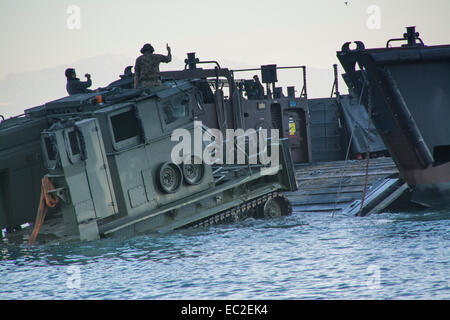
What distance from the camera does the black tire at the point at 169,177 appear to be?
39.5 feet

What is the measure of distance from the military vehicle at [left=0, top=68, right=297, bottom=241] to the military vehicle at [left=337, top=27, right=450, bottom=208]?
2859 millimetres

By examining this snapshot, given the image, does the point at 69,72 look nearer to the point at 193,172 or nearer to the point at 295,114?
the point at 193,172

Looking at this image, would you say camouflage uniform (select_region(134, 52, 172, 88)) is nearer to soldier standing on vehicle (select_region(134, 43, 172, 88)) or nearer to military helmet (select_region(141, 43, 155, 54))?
soldier standing on vehicle (select_region(134, 43, 172, 88))

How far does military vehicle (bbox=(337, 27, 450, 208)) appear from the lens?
1254 cm

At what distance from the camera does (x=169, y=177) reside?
12.3m

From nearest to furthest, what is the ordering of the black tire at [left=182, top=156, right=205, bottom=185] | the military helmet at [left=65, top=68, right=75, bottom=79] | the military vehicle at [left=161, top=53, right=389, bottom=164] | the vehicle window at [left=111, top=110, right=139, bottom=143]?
the vehicle window at [left=111, top=110, right=139, bottom=143] → the black tire at [left=182, top=156, right=205, bottom=185] → the military helmet at [left=65, top=68, right=75, bottom=79] → the military vehicle at [left=161, top=53, right=389, bottom=164]

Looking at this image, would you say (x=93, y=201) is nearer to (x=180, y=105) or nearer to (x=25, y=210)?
(x=25, y=210)

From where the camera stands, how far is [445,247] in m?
9.53

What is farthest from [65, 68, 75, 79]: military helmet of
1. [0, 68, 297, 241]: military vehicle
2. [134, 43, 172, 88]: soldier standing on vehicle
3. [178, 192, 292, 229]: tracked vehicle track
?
[178, 192, 292, 229]: tracked vehicle track

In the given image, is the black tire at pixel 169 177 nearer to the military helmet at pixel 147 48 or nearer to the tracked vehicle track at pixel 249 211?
the tracked vehicle track at pixel 249 211

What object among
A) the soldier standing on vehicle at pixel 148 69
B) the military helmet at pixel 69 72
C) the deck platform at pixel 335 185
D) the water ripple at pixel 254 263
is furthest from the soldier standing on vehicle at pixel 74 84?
the deck platform at pixel 335 185
